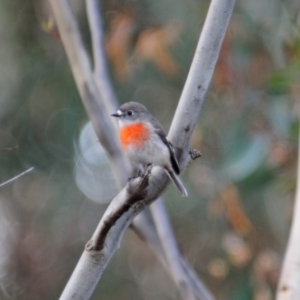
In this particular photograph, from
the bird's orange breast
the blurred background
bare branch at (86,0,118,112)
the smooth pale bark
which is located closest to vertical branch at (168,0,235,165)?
the smooth pale bark

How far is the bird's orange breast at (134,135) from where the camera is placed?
249 centimetres

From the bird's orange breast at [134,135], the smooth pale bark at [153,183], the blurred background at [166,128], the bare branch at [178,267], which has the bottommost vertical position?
the blurred background at [166,128]

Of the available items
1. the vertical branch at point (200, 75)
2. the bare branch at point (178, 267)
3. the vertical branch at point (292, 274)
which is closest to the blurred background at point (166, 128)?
the vertical branch at point (292, 274)

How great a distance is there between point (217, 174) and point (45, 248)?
154 centimetres

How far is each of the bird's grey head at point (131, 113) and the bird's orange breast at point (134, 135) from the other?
2.4 inches

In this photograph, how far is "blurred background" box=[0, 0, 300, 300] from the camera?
146 inches

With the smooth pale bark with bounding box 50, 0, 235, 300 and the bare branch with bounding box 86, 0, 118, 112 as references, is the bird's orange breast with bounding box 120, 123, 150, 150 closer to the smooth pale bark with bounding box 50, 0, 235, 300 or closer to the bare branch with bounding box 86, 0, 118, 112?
the bare branch with bounding box 86, 0, 118, 112

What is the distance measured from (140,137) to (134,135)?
65mm

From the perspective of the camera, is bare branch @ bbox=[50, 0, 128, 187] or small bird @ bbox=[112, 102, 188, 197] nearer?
bare branch @ bbox=[50, 0, 128, 187]

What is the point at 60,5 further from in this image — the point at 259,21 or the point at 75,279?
the point at 259,21

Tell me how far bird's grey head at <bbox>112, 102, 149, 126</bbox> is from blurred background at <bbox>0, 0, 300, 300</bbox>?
35.2 inches

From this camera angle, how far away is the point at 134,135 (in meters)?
2.56

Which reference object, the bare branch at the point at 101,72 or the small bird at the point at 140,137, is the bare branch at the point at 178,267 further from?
the bare branch at the point at 101,72

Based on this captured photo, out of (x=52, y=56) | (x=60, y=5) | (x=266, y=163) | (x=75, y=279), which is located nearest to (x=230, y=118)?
(x=266, y=163)
